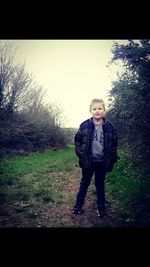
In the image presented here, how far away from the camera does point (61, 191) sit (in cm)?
543

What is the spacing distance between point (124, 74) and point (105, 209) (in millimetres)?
2874

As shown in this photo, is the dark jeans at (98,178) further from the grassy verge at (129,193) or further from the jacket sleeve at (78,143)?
the grassy verge at (129,193)

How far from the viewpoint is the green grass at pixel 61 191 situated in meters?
4.37

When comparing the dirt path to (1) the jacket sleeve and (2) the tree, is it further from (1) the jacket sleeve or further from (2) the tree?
(2) the tree

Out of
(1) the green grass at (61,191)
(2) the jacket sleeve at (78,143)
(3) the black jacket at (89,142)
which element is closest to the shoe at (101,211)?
(1) the green grass at (61,191)

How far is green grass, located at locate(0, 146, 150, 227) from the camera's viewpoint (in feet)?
14.3

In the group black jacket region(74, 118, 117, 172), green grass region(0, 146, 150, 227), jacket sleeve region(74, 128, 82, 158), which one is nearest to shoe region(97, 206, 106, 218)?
green grass region(0, 146, 150, 227)

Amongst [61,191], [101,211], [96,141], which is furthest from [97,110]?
[61,191]

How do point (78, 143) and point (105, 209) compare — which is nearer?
point (78, 143)
